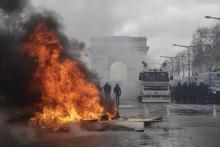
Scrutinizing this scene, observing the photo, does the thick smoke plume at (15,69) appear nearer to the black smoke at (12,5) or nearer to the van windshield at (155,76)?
the black smoke at (12,5)

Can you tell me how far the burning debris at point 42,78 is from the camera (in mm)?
16359

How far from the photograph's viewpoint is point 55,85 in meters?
16.7

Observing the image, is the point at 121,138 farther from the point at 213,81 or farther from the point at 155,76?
the point at 213,81

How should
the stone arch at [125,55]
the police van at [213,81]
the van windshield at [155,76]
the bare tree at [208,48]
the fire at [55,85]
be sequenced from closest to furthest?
the fire at [55,85], the van windshield at [155,76], the police van at [213,81], the stone arch at [125,55], the bare tree at [208,48]

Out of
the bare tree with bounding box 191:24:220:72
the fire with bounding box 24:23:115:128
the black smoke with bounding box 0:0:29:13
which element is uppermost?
the bare tree with bounding box 191:24:220:72

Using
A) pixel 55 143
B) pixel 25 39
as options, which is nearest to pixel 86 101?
pixel 25 39

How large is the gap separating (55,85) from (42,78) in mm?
506

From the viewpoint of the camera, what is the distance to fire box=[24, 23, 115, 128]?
16469 mm

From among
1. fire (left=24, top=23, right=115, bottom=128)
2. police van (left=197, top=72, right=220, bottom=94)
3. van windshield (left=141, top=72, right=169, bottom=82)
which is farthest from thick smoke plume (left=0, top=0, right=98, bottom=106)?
police van (left=197, top=72, right=220, bottom=94)

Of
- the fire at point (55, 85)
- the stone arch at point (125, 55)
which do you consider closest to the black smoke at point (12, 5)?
the fire at point (55, 85)

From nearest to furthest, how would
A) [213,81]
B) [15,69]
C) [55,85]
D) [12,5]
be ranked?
[15,69] < [55,85] < [12,5] < [213,81]

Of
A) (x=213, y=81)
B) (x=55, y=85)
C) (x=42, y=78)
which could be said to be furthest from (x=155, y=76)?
(x=42, y=78)

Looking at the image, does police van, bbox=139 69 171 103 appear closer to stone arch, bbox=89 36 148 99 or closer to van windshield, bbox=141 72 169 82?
van windshield, bbox=141 72 169 82

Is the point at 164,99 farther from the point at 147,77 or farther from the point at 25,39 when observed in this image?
the point at 25,39
